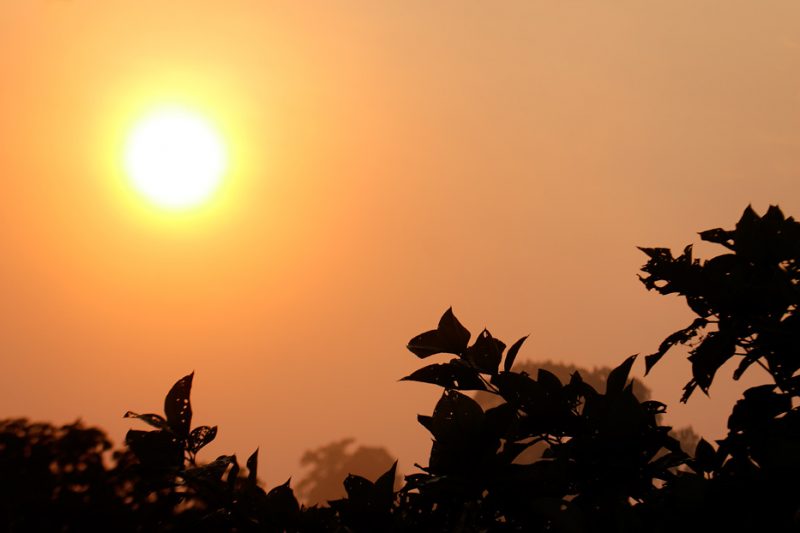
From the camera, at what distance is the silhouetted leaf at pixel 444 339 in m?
2.27

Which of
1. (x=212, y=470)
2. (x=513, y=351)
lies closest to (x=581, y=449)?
(x=513, y=351)

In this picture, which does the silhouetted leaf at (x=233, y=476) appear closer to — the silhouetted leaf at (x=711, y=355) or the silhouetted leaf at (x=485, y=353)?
the silhouetted leaf at (x=485, y=353)

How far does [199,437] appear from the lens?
211cm

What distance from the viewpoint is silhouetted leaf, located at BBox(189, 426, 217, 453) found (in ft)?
6.87

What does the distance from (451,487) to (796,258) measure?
1.36 metres

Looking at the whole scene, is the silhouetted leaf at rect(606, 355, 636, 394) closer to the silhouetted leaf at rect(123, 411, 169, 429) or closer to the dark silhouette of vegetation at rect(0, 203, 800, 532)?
the dark silhouette of vegetation at rect(0, 203, 800, 532)

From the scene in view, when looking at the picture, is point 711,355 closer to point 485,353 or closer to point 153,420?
point 485,353

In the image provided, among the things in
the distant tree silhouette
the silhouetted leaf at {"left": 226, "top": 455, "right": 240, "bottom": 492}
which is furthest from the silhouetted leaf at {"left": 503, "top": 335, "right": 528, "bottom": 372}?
the distant tree silhouette

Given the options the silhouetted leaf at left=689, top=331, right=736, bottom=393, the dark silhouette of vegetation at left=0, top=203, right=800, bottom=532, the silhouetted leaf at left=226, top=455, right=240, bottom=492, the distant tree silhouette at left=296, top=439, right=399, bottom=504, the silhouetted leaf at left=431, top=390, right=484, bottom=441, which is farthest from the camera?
the distant tree silhouette at left=296, top=439, right=399, bottom=504

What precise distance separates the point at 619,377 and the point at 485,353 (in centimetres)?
40

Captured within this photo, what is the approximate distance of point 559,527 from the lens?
1.51m

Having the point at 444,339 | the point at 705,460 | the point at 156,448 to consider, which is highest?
the point at 444,339

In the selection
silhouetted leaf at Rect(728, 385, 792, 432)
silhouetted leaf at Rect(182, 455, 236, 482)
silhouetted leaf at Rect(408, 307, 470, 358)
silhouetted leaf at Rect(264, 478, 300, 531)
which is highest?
silhouetted leaf at Rect(408, 307, 470, 358)

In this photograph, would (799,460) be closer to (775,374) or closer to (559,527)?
(559,527)
